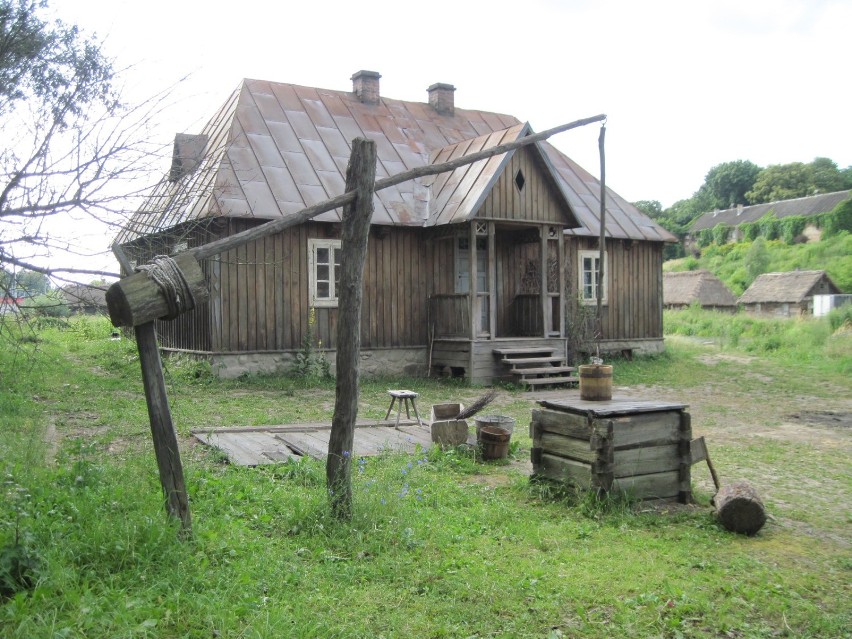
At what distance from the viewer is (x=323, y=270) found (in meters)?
15.3

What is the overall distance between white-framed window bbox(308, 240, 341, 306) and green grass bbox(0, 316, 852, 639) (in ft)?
25.2

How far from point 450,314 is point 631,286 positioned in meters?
6.44

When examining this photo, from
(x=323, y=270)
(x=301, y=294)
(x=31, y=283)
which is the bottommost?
(x=31, y=283)

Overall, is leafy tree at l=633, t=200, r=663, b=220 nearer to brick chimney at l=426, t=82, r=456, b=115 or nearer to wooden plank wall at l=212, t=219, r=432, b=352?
brick chimney at l=426, t=82, r=456, b=115

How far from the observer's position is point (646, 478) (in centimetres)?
613

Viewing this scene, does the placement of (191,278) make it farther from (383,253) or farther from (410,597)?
Result: (383,253)

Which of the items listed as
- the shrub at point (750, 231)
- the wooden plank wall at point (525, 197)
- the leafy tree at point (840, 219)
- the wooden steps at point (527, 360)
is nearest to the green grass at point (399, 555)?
the wooden steps at point (527, 360)

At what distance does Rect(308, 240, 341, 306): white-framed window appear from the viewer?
15.1 meters

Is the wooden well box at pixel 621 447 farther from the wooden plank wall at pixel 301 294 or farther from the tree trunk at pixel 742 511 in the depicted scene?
the wooden plank wall at pixel 301 294

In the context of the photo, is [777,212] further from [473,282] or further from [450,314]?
[473,282]

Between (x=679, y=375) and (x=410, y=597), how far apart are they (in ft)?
45.2

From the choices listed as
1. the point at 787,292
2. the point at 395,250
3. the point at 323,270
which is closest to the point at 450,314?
the point at 395,250

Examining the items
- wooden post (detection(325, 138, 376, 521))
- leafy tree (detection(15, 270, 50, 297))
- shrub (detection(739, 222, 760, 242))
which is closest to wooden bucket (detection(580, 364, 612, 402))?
wooden post (detection(325, 138, 376, 521))

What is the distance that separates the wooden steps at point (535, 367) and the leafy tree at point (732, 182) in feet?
220
